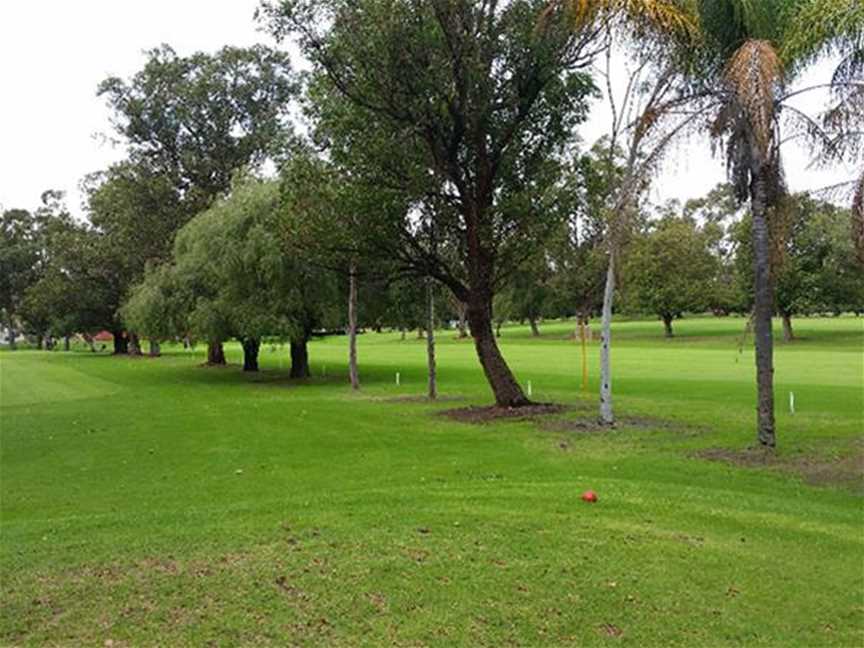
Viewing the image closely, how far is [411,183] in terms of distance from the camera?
1950cm

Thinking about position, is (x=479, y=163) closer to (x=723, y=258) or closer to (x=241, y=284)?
(x=241, y=284)

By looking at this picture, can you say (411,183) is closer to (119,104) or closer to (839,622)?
(839,622)

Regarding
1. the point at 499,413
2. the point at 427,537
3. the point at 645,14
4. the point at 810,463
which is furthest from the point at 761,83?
the point at 499,413

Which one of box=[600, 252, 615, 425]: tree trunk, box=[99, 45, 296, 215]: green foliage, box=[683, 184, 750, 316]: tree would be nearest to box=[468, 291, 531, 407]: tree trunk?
box=[600, 252, 615, 425]: tree trunk

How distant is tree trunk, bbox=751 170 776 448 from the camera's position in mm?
13125

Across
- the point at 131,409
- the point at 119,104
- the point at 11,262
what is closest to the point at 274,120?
the point at 119,104

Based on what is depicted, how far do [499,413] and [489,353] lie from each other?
1959 millimetres

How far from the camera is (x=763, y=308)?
13344 mm

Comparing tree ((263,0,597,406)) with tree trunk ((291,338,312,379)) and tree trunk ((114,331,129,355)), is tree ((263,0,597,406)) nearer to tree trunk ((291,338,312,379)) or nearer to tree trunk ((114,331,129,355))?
tree trunk ((291,338,312,379))

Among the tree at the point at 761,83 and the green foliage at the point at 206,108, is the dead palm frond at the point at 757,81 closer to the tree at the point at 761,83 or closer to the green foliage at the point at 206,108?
the tree at the point at 761,83

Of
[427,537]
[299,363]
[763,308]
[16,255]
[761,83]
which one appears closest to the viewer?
[427,537]

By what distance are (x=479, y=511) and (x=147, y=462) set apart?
697 centimetres

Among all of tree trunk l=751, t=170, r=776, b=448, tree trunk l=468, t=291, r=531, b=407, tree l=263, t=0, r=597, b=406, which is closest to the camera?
tree trunk l=751, t=170, r=776, b=448

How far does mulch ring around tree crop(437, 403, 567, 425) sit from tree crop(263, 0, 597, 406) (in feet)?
1.59
